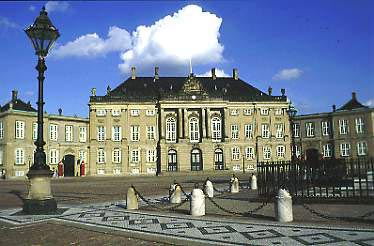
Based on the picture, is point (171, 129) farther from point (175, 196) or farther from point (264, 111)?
point (175, 196)

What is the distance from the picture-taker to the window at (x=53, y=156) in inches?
2169

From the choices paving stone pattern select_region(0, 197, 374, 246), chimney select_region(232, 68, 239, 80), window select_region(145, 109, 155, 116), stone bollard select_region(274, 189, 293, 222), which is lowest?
paving stone pattern select_region(0, 197, 374, 246)

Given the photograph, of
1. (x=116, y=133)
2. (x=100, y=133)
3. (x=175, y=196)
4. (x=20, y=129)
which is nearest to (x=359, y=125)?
(x=116, y=133)

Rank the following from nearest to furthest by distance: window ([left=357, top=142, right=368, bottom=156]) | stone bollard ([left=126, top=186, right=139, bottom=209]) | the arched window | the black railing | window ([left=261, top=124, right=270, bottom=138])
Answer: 1. stone bollard ([left=126, top=186, right=139, bottom=209])
2. the black railing
3. window ([left=357, top=142, right=368, bottom=156])
4. the arched window
5. window ([left=261, top=124, right=270, bottom=138])

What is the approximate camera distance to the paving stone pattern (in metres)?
Result: 8.05

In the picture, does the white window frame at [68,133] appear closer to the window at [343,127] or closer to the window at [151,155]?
the window at [151,155]

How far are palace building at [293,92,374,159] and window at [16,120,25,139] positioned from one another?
4133 cm

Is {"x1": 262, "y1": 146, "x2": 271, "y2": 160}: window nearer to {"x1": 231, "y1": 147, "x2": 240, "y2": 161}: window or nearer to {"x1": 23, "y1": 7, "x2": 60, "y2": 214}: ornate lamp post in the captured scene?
{"x1": 231, "y1": 147, "x2": 240, "y2": 161}: window

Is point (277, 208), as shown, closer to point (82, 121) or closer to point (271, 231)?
point (271, 231)

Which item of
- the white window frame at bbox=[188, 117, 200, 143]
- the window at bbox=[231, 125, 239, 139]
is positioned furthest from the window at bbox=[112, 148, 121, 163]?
the window at bbox=[231, 125, 239, 139]

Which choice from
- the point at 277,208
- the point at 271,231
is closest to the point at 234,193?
the point at 277,208

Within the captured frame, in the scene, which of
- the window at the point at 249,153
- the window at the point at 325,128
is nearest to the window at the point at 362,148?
the window at the point at 325,128

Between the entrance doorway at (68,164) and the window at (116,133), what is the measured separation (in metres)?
7.30

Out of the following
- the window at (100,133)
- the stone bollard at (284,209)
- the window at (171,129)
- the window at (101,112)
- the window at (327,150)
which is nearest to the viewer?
the stone bollard at (284,209)
